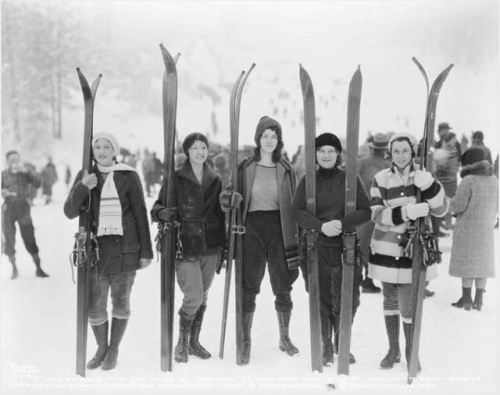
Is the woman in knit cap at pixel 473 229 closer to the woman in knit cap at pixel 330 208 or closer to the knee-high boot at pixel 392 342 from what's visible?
the knee-high boot at pixel 392 342

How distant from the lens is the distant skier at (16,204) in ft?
13.8

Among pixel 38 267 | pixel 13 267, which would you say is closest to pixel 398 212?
pixel 38 267

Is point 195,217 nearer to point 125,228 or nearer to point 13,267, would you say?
point 125,228

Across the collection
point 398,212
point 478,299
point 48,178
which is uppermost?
point 48,178

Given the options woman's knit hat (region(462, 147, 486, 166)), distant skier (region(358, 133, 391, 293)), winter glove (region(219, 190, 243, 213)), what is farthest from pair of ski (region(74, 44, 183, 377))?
woman's knit hat (region(462, 147, 486, 166))

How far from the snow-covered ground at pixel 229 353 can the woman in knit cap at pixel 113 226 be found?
1.24ft

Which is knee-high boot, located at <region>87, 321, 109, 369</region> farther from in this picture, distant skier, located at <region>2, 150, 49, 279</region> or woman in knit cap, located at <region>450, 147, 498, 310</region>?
woman in knit cap, located at <region>450, 147, 498, 310</region>

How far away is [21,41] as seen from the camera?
12.0 ft

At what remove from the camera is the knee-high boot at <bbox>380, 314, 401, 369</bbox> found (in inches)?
113

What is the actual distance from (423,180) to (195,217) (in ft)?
4.28

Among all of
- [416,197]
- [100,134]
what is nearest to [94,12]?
[100,134]

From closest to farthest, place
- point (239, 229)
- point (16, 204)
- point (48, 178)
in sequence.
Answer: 1. point (239, 229)
2. point (16, 204)
3. point (48, 178)

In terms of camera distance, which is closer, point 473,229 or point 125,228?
point 125,228

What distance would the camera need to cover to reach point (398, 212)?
2723mm
